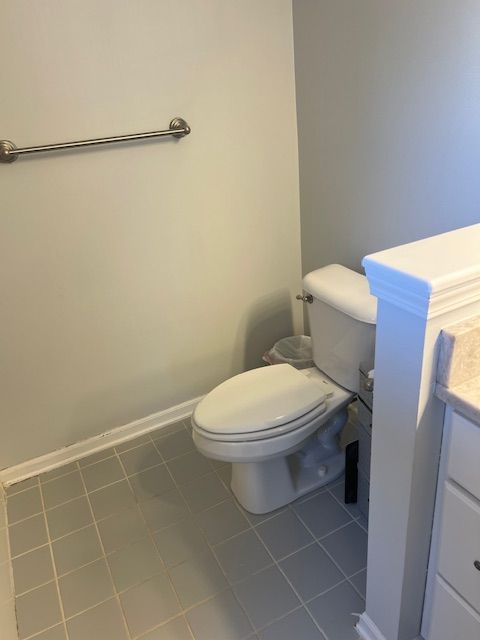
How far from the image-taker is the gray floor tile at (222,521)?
172 cm

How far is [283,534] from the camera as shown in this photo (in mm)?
1706

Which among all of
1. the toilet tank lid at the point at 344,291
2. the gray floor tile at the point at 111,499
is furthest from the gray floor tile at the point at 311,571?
the toilet tank lid at the point at 344,291

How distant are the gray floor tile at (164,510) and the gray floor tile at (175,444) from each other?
21cm

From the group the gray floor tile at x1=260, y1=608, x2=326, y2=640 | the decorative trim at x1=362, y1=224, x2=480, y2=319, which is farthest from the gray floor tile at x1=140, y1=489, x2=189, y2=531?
the decorative trim at x1=362, y1=224, x2=480, y2=319

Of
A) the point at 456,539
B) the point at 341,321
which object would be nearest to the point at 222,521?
the point at 341,321

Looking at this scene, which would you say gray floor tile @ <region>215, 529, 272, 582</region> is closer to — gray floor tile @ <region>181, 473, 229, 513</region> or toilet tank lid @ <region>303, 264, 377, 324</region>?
gray floor tile @ <region>181, 473, 229, 513</region>

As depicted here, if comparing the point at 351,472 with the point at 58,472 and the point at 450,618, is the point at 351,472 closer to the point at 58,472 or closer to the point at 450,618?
the point at 450,618

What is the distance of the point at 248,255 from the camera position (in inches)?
85.4

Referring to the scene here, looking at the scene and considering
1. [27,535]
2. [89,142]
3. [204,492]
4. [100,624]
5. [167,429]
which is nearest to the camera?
[100,624]

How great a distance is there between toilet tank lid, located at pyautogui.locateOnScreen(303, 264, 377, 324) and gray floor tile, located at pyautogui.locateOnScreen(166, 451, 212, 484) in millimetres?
801

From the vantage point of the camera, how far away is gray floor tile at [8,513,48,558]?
5.73 ft

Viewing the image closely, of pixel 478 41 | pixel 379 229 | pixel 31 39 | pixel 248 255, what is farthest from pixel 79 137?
pixel 478 41

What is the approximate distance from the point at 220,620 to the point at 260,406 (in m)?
0.60

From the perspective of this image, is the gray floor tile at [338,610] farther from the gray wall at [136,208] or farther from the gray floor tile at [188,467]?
the gray wall at [136,208]
